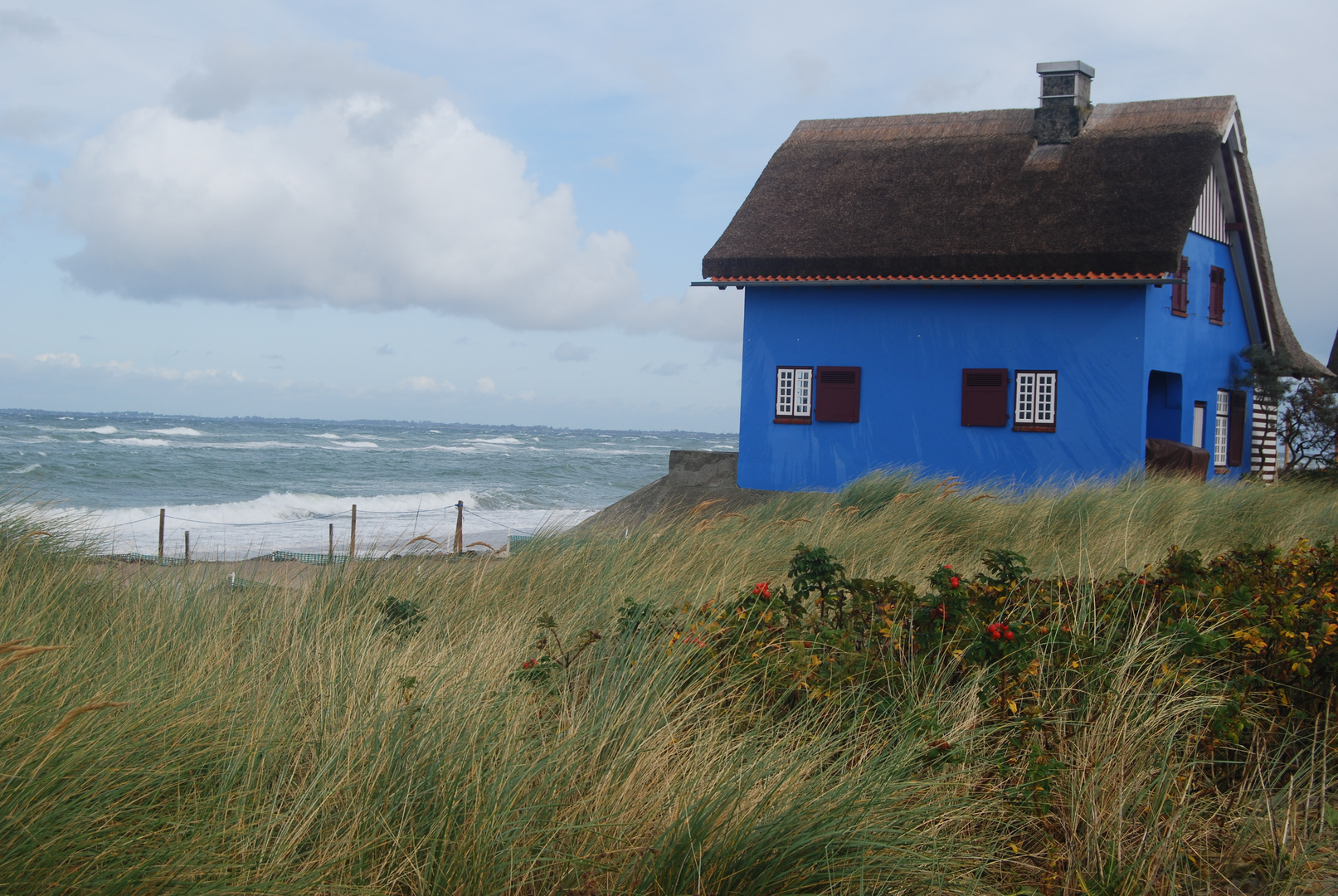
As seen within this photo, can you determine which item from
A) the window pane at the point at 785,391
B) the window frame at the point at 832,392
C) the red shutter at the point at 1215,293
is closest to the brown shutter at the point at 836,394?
the window frame at the point at 832,392

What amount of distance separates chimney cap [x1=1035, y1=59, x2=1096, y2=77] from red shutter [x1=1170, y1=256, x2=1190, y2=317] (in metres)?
3.60

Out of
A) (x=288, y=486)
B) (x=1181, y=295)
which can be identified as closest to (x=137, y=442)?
(x=288, y=486)

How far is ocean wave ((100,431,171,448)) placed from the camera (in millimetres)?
57737

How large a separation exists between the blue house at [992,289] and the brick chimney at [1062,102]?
0.03 m

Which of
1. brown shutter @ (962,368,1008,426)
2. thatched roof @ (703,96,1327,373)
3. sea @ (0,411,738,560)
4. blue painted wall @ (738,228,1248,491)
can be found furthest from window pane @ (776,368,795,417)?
sea @ (0,411,738,560)

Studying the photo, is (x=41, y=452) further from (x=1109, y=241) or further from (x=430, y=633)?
(x=430, y=633)

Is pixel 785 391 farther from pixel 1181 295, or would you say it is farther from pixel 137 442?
pixel 137 442

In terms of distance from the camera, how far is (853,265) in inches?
656

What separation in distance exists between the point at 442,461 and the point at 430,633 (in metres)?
54.8

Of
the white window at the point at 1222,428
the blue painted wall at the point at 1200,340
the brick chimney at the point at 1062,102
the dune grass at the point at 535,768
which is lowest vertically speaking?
the dune grass at the point at 535,768

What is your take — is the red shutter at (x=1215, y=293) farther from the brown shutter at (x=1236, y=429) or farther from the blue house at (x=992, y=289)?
the brown shutter at (x=1236, y=429)

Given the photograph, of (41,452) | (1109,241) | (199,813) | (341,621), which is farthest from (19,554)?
(41,452)

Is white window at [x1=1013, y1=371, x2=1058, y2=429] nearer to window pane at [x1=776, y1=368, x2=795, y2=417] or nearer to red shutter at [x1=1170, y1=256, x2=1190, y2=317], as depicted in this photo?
red shutter at [x1=1170, y1=256, x2=1190, y2=317]

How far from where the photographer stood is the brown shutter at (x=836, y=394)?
1706 centimetres
